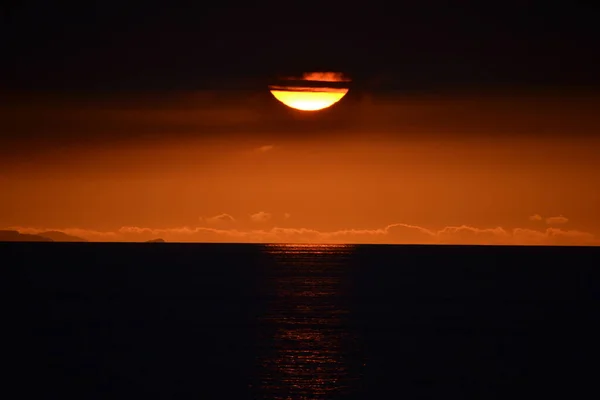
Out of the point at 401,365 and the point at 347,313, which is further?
the point at 347,313

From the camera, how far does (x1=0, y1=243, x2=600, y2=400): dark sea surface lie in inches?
1323

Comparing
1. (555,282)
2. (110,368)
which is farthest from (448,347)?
(555,282)

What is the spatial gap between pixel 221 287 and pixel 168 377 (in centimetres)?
5438

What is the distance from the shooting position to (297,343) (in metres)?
47.0

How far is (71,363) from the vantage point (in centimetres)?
3753

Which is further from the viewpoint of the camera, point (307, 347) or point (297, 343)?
point (297, 343)

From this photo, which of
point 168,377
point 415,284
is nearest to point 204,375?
point 168,377

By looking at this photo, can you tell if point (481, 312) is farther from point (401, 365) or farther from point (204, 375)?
point (204, 375)

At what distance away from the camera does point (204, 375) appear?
35.5 meters

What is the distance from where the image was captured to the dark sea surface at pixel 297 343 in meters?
33.6

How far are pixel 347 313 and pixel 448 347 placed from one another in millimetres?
20224

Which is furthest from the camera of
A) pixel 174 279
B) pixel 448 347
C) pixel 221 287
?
pixel 174 279

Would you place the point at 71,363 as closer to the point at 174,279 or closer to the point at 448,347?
the point at 448,347

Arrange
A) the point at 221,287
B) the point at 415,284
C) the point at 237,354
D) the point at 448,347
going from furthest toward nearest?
the point at 415,284, the point at 221,287, the point at 448,347, the point at 237,354
